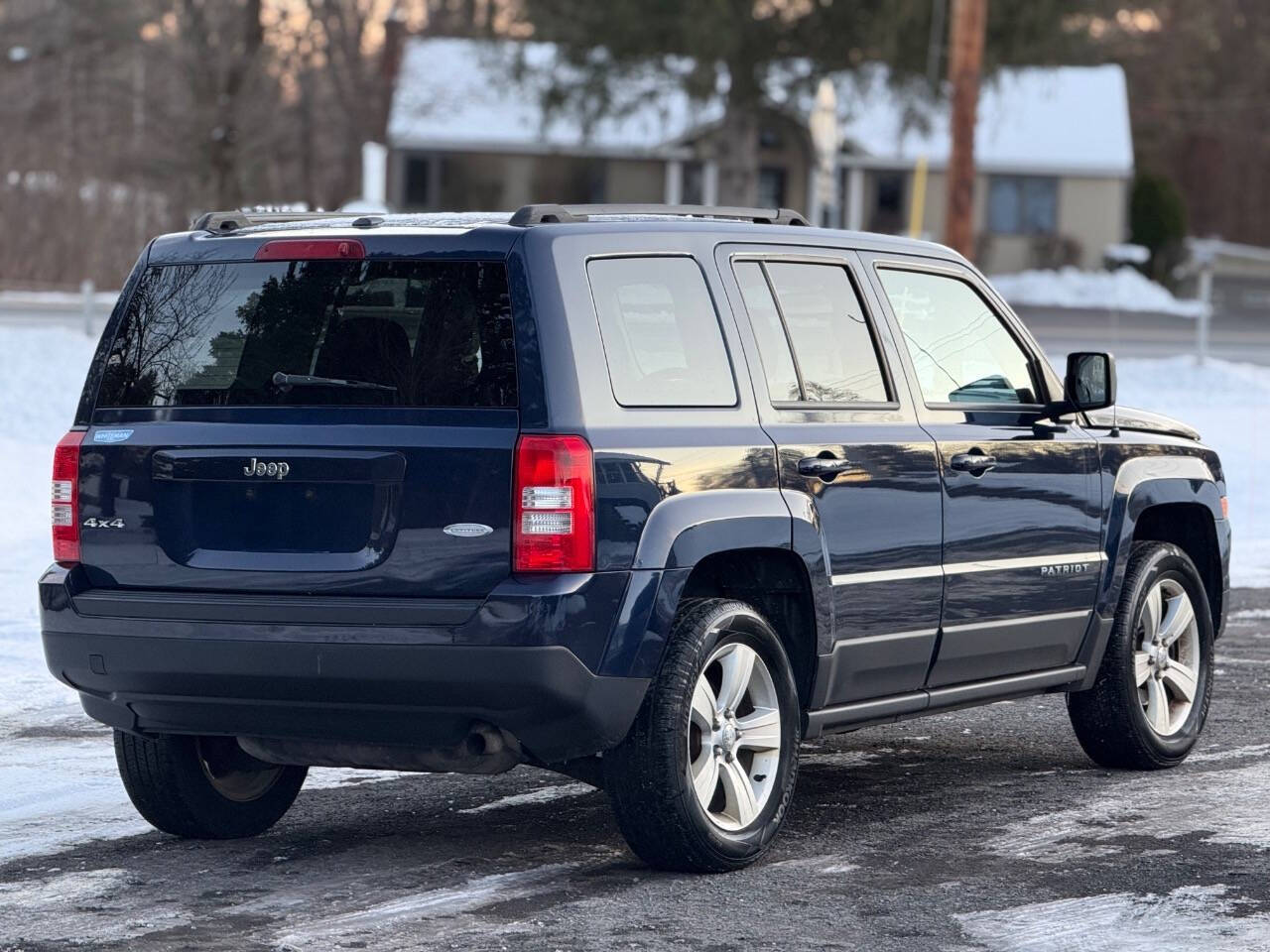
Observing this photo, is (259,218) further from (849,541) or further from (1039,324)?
(1039,324)

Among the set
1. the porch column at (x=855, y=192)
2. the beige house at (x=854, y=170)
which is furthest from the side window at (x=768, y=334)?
the porch column at (x=855, y=192)

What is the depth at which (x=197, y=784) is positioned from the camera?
694 centimetres

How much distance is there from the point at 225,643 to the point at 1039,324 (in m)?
36.3

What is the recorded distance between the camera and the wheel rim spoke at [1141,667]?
8188 millimetres

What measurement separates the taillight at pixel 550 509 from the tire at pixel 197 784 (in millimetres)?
1508

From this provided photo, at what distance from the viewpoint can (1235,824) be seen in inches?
284

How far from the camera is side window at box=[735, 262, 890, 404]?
672cm

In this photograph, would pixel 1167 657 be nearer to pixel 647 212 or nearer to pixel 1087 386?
pixel 1087 386

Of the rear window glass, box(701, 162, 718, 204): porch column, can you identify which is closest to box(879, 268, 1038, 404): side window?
the rear window glass

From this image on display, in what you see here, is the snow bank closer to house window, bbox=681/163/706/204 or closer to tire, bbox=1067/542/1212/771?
house window, bbox=681/163/706/204

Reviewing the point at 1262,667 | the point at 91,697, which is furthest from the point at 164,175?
the point at 91,697

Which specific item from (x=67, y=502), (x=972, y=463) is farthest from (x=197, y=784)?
(x=972, y=463)

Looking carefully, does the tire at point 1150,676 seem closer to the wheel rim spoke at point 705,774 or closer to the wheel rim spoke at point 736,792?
the wheel rim spoke at point 736,792

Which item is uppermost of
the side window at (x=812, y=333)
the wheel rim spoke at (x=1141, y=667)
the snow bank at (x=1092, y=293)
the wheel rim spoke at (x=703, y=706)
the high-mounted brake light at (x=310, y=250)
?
the high-mounted brake light at (x=310, y=250)
